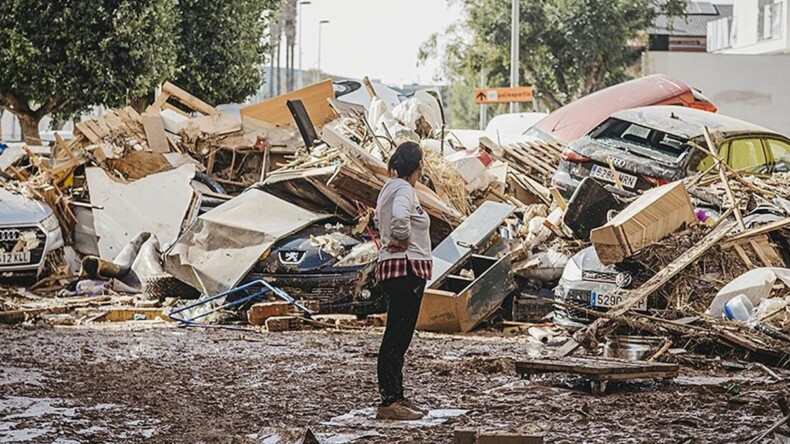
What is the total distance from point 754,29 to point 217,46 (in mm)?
32387

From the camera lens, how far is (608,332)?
1131 cm

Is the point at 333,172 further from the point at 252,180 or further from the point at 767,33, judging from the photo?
the point at 767,33

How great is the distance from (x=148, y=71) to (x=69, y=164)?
9.08 m

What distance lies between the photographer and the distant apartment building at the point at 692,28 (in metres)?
71.9

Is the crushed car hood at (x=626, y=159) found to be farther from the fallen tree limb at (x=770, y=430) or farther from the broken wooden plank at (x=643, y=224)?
the fallen tree limb at (x=770, y=430)

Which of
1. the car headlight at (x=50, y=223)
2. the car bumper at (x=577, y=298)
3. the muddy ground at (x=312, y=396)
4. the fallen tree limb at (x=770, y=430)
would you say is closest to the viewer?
the fallen tree limb at (x=770, y=430)

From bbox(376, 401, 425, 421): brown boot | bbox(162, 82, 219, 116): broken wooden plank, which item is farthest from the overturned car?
bbox(162, 82, 219, 116): broken wooden plank

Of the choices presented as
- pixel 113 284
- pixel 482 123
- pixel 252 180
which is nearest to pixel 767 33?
pixel 482 123

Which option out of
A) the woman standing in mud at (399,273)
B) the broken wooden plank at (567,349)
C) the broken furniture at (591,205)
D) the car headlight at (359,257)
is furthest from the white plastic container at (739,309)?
the car headlight at (359,257)

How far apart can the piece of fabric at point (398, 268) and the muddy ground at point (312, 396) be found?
92cm

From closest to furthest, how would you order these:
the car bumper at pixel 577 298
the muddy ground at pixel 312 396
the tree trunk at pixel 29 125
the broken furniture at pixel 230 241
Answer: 1. the muddy ground at pixel 312 396
2. the car bumper at pixel 577 298
3. the broken furniture at pixel 230 241
4. the tree trunk at pixel 29 125

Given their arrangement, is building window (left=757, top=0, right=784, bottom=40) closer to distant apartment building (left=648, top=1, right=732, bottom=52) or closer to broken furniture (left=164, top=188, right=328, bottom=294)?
distant apartment building (left=648, top=1, right=732, bottom=52)

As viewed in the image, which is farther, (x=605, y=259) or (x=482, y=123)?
(x=482, y=123)

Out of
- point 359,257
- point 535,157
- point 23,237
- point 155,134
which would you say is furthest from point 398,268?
point 535,157
